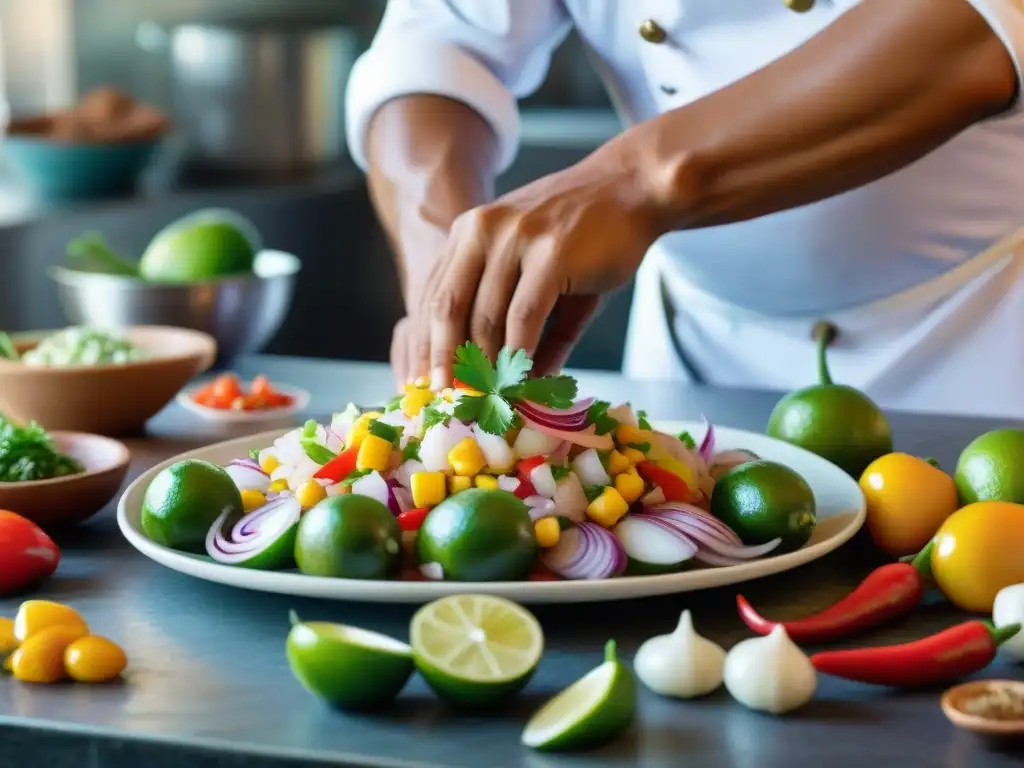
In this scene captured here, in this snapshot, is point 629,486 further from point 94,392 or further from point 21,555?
point 94,392

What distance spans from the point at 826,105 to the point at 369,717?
751 millimetres

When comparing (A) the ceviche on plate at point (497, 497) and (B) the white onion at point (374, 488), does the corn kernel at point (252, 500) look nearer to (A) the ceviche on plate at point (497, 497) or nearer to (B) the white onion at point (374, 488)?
(A) the ceviche on plate at point (497, 497)

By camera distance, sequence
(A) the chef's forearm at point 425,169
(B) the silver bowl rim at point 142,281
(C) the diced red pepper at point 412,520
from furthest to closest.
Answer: (B) the silver bowl rim at point 142,281, (A) the chef's forearm at point 425,169, (C) the diced red pepper at point 412,520

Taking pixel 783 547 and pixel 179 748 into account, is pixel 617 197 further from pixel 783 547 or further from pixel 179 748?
pixel 179 748

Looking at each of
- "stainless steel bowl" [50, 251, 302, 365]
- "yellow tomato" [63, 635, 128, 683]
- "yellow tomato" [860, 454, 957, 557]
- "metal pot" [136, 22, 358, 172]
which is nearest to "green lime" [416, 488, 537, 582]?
"yellow tomato" [63, 635, 128, 683]

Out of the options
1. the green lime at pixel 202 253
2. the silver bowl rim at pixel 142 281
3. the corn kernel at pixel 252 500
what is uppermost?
the corn kernel at pixel 252 500

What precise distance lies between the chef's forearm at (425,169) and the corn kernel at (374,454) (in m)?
A: 0.56

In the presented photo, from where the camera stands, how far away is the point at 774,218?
1697mm

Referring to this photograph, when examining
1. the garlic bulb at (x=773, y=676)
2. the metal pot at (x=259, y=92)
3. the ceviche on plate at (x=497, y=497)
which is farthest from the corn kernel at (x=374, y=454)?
the metal pot at (x=259, y=92)

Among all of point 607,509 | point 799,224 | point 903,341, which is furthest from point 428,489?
point 903,341

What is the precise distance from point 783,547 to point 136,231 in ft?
7.80

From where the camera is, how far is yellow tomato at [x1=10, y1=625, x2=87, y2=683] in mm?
851

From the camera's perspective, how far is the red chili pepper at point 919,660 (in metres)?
0.84

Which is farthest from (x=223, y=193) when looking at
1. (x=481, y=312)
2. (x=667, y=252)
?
(x=481, y=312)
